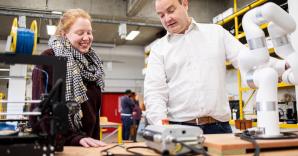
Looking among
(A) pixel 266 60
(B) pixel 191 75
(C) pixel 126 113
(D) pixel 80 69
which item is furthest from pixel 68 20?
(C) pixel 126 113

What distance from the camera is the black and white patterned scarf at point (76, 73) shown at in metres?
1.10

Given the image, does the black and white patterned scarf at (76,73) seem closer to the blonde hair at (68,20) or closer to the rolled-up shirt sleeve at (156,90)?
the blonde hair at (68,20)

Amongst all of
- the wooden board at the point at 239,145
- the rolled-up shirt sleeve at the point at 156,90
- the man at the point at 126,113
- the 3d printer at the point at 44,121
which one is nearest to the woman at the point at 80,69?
the rolled-up shirt sleeve at the point at 156,90

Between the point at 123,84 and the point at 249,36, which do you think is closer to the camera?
the point at 249,36

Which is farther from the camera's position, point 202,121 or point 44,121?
point 202,121

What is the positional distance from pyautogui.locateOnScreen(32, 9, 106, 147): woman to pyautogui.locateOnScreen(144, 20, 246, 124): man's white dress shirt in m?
0.26

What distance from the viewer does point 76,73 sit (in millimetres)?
1156

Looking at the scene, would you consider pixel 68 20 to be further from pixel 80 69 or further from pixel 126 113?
pixel 126 113

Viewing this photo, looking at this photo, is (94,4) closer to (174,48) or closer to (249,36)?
(174,48)

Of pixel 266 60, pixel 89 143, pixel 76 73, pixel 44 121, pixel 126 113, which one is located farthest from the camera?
pixel 126 113

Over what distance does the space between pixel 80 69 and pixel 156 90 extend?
0.36 meters

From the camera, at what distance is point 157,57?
1.30m

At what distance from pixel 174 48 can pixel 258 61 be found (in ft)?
1.79

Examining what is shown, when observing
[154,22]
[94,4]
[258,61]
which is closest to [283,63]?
[258,61]
